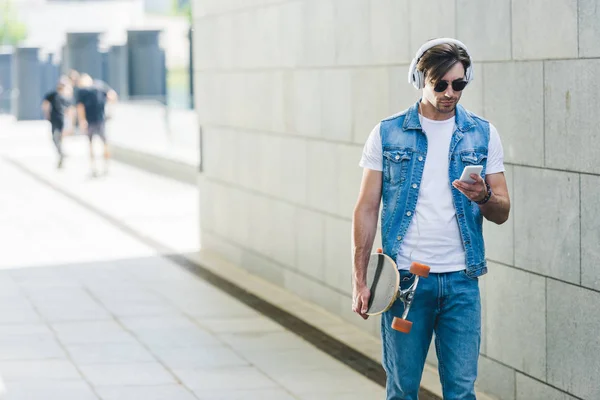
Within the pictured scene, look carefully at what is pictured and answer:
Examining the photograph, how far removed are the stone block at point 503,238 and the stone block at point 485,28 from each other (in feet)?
1.98

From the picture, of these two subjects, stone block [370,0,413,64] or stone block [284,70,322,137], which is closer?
stone block [370,0,413,64]

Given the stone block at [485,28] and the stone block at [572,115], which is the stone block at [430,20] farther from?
the stone block at [572,115]

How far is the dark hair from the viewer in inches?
179

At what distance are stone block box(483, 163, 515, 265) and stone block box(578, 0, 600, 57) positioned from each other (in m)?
0.93

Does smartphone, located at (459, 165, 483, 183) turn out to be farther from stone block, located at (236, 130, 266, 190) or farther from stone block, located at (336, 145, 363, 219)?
stone block, located at (236, 130, 266, 190)

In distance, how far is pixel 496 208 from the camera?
15.1 feet

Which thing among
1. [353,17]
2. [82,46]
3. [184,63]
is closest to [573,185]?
[353,17]

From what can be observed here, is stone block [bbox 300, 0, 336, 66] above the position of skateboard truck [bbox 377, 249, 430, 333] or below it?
above

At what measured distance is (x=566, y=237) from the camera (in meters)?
5.87

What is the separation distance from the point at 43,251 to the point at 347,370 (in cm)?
608

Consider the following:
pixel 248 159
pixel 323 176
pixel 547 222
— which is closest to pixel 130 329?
pixel 323 176

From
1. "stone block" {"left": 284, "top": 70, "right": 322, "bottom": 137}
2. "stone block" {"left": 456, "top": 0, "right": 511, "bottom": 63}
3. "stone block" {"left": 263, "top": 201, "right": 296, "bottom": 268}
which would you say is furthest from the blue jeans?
"stone block" {"left": 263, "top": 201, "right": 296, "bottom": 268}

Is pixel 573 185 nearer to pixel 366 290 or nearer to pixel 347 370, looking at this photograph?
pixel 366 290

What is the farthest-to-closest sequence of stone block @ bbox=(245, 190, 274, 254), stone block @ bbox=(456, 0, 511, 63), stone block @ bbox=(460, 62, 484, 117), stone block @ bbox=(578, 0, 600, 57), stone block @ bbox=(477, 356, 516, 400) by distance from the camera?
stone block @ bbox=(245, 190, 274, 254) < stone block @ bbox=(460, 62, 484, 117) < stone block @ bbox=(477, 356, 516, 400) < stone block @ bbox=(456, 0, 511, 63) < stone block @ bbox=(578, 0, 600, 57)
